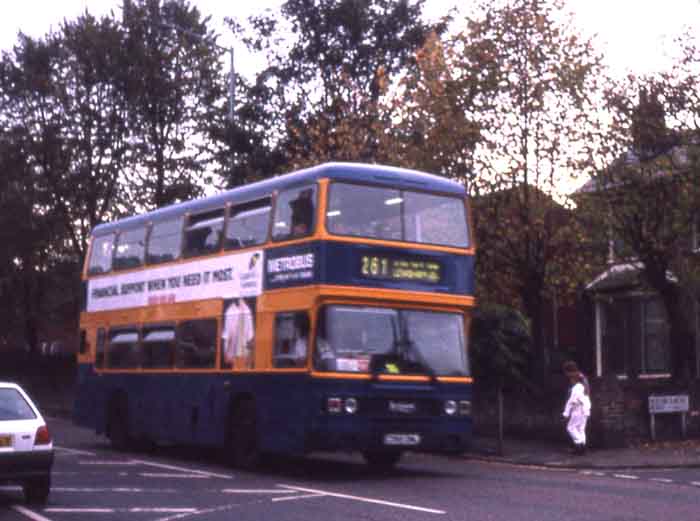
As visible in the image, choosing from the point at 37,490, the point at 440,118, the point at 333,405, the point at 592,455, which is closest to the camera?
the point at 37,490

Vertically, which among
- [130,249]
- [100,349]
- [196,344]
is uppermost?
[130,249]

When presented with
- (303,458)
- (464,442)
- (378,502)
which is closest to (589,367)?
(303,458)

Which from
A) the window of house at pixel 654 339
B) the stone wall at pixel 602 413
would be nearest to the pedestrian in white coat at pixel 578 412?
the stone wall at pixel 602 413

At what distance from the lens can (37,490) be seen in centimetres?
1563

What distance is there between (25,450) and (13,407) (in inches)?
31.4

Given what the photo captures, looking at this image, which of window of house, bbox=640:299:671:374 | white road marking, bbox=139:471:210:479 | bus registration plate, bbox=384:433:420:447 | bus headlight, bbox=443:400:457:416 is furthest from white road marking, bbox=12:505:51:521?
window of house, bbox=640:299:671:374

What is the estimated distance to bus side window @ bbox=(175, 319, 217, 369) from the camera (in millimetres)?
21594

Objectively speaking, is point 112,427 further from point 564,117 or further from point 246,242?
point 564,117

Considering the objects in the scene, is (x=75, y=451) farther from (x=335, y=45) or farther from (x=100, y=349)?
(x=335, y=45)

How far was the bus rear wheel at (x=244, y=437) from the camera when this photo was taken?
2027 cm

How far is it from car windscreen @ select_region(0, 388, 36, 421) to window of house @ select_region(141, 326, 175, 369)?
6831mm

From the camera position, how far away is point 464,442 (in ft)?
64.2

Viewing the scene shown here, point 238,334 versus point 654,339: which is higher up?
point 654,339

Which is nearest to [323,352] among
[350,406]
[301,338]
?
[301,338]
